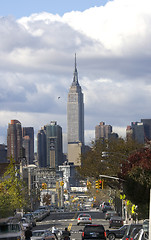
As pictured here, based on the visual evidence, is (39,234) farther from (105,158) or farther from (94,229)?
(105,158)

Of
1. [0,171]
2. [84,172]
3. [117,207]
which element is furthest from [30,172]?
[84,172]

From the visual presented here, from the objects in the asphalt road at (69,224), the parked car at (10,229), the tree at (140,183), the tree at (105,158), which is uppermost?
the tree at (105,158)

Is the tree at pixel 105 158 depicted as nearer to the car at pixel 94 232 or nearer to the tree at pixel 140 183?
the tree at pixel 140 183

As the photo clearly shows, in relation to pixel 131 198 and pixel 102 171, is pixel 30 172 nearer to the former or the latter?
pixel 102 171

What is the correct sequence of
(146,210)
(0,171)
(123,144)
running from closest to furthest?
(146,210) → (123,144) → (0,171)

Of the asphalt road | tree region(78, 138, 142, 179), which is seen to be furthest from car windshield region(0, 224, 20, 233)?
tree region(78, 138, 142, 179)

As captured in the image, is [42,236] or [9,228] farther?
[42,236]


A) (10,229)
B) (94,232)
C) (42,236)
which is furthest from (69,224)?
(10,229)

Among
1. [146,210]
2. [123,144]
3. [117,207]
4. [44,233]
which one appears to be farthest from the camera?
[117,207]

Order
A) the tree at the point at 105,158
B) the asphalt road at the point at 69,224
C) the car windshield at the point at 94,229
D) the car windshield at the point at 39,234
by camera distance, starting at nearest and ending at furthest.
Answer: the car windshield at the point at 94,229 < the car windshield at the point at 39,234 < the asphalt road at the point at 69,224 < the tree at the point at 105,158

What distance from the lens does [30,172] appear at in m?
184

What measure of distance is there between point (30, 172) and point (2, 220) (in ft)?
486

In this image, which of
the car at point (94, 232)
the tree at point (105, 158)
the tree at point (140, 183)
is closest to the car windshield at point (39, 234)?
the car at point (94, 232)

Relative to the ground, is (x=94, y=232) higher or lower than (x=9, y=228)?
lower
